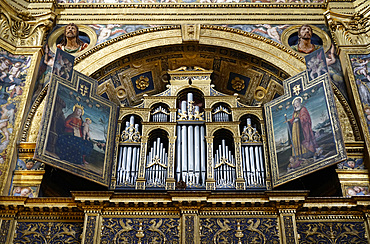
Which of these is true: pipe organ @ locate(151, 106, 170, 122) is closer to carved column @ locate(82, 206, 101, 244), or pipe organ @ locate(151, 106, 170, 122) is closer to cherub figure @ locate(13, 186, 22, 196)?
carved column @ locate(82, 206, 101, 244)

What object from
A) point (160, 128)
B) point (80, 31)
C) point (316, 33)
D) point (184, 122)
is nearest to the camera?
point (160, 128)

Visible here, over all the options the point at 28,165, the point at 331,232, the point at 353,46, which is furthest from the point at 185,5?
the point at 331,232

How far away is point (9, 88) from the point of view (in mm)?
15297

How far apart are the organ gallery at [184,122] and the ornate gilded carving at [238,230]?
0.11 ft

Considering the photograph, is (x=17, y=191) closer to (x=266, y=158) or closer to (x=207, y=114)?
(x=207, y=114)

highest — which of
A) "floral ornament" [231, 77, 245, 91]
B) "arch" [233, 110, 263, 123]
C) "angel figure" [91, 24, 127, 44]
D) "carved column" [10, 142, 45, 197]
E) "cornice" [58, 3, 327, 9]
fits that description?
"cornice" [58, 3, 327, 9]

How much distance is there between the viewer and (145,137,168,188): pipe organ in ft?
47.6

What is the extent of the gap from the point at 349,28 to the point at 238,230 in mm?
8424

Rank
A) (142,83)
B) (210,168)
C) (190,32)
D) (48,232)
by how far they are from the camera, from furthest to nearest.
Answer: (142,83) < (190,32) < (210,168) < (48,232)

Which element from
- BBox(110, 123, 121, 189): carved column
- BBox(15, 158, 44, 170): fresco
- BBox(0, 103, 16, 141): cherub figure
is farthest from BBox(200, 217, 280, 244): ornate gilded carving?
BBox(0, 103, 16, 141): cherub figure

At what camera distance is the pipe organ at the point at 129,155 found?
47.9 feet

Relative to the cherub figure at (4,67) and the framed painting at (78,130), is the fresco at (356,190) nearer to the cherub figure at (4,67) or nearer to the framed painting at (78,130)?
the framed painting at (78,130)

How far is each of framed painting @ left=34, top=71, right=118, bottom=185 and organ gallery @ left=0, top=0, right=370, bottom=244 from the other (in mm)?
39

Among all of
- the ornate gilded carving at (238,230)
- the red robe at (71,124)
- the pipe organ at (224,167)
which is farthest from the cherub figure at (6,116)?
the ornate gilded carving at (238,230)
